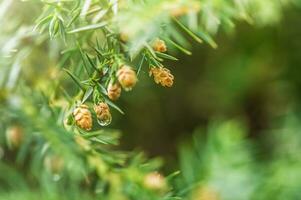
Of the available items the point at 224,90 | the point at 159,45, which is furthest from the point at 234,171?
the point at 159,45

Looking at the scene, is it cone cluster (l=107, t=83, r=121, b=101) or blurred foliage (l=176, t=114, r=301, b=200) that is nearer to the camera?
cone cluster (l=107, t=83, r=121, b=101)

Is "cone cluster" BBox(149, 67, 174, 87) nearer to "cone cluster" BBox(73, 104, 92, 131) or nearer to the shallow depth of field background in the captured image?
"cone cluster" BBox(73, 104, 92, 131)

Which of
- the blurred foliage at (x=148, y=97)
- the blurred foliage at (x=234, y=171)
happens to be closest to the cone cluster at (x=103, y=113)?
the blurred foliage at (x=148, y=97)

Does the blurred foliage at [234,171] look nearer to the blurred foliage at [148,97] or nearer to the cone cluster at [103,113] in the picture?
the blurred foliage at [148,97]

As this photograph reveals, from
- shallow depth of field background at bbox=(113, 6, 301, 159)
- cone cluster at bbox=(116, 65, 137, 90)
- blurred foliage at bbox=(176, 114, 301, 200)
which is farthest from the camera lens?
shallow depth of field background at bbox=(113, 6, 301, 159)

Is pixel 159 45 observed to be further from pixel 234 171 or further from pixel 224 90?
pixel 224 90

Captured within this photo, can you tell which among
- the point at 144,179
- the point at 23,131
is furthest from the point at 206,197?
the point at 23,131

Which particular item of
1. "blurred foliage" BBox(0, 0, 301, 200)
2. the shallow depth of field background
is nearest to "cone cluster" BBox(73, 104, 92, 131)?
"blurred foliage" BBox(0, 0, 301, 200)
